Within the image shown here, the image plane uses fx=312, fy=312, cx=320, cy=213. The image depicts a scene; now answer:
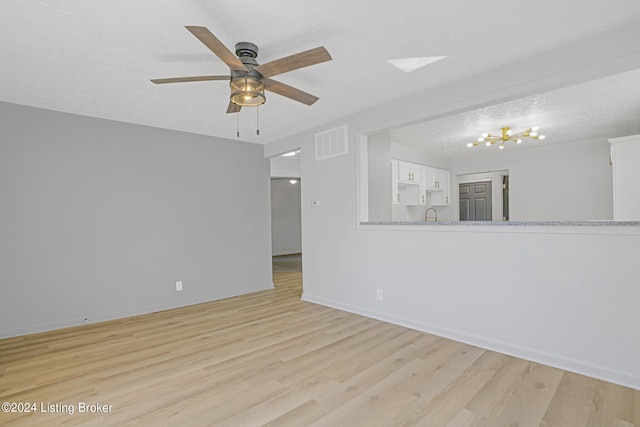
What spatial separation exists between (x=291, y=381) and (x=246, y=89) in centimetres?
222

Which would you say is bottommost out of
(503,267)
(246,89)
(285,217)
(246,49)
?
(503,267)

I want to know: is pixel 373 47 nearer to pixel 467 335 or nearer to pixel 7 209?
pixel 467 335

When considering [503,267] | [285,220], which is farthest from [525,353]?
[285,220]

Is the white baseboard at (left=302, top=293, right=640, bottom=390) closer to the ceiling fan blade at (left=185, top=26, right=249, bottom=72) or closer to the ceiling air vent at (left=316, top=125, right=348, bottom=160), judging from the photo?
the ceiling air vent at (left=316, top=125, right=348, bottom=160)

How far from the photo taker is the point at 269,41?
2320 mm

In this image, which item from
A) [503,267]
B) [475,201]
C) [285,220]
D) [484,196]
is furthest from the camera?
[285,220]

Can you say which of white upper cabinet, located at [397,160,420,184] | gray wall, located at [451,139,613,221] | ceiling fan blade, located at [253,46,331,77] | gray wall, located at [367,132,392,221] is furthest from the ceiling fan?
gray wall, located at [451,139,613,221]

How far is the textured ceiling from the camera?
11.2ft

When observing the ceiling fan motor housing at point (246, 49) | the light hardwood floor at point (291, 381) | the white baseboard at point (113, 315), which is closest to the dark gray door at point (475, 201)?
the light hardwood floor at point (291, 381)

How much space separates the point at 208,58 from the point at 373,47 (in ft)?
4.36

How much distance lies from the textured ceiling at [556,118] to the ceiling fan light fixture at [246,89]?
293 centimetres

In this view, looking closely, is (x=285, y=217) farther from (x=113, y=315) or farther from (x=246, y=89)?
(x=246, y=89)

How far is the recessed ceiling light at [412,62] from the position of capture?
8.59ft

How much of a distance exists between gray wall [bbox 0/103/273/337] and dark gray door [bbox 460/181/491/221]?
15.7 feet
